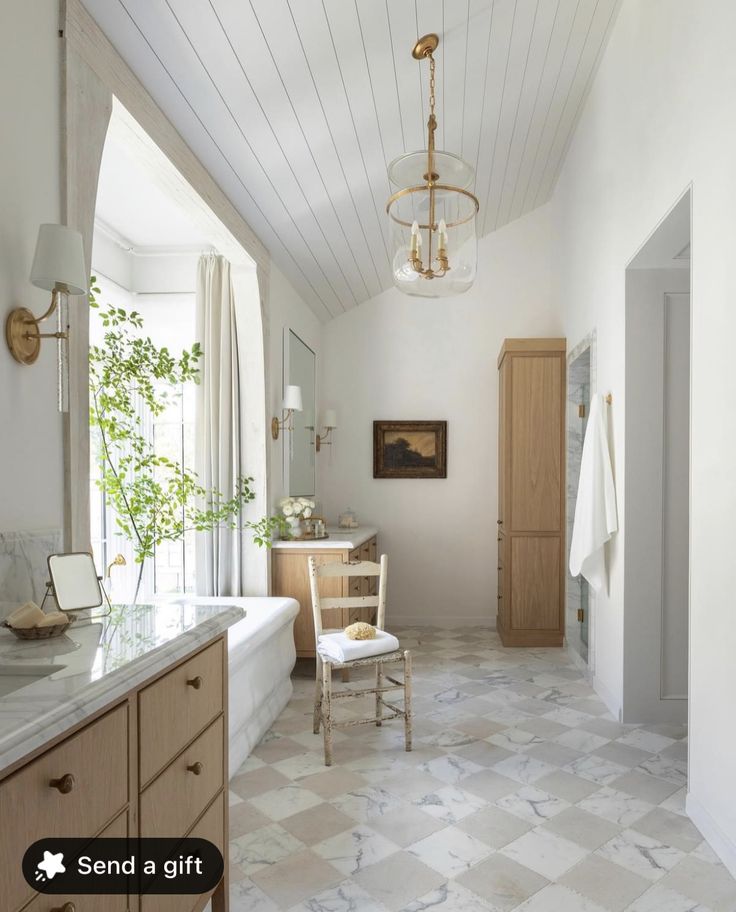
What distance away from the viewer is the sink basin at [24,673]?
127 cm

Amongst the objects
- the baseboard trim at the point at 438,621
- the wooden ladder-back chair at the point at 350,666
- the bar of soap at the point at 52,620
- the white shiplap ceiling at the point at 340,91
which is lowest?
the baseboard trim at the point at 438,621

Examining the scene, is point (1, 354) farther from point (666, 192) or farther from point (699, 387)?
point (666, 192)

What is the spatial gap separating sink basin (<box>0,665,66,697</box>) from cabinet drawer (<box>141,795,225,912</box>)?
1.90 ft

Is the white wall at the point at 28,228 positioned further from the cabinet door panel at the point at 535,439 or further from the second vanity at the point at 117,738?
the cabinet door panel at the point at 535,439

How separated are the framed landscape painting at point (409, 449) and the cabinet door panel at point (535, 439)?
105cm

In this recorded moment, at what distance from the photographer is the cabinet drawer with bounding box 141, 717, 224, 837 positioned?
1.55 meters

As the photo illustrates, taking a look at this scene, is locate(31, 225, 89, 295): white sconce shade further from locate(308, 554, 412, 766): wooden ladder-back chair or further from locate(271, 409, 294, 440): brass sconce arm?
locate(271, 409, 294, 440): brass sconce arm

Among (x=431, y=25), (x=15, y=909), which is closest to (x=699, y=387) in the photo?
(x=431, y=25)

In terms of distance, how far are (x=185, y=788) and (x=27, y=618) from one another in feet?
1.92

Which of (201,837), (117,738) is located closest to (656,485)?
(201,837)

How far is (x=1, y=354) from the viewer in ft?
5.68

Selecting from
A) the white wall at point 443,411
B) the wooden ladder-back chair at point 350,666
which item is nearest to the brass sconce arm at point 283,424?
the wooden ladder-back chair at point 350,666

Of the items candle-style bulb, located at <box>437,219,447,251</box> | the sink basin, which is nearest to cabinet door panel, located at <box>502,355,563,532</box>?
candle-style bulb, located at <box>437,219,447,251</box>

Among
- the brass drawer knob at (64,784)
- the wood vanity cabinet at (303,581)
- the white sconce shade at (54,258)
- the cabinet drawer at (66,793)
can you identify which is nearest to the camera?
the cabinet drawer at (66,793)
